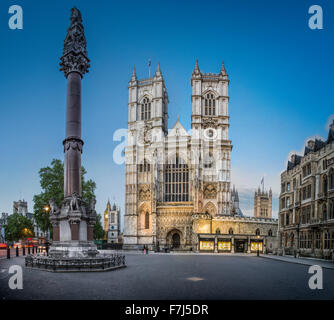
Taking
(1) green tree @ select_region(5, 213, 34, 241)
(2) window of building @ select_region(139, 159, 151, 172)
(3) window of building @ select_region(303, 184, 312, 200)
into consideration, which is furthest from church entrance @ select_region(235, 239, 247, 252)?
(1) green tree @ select_region(5, 213, 34, 241)

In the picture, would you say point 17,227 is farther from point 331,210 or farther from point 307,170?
point 331,210

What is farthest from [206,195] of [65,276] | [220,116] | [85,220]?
[65,276]

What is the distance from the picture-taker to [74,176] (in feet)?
72.4

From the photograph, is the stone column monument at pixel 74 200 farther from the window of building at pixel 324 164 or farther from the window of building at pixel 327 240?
the window of building at pixel 324 164

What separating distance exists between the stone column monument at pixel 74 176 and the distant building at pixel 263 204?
12444 centimetres

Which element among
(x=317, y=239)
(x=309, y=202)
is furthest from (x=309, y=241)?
(x=309, y=202)

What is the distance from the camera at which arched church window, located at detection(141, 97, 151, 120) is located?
69.7 m

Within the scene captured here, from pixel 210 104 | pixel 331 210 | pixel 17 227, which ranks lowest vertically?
pixel 17 227

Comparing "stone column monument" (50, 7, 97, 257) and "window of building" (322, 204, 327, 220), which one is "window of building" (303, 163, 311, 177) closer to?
"window of building" (322, 204, 327, 220)

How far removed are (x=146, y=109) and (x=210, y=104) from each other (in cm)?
1332

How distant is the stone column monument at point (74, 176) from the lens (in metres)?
21.3

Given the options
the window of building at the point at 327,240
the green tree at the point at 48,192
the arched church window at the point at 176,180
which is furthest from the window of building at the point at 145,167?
the window of building at the point at 327,240

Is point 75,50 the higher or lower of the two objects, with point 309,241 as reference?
higher
